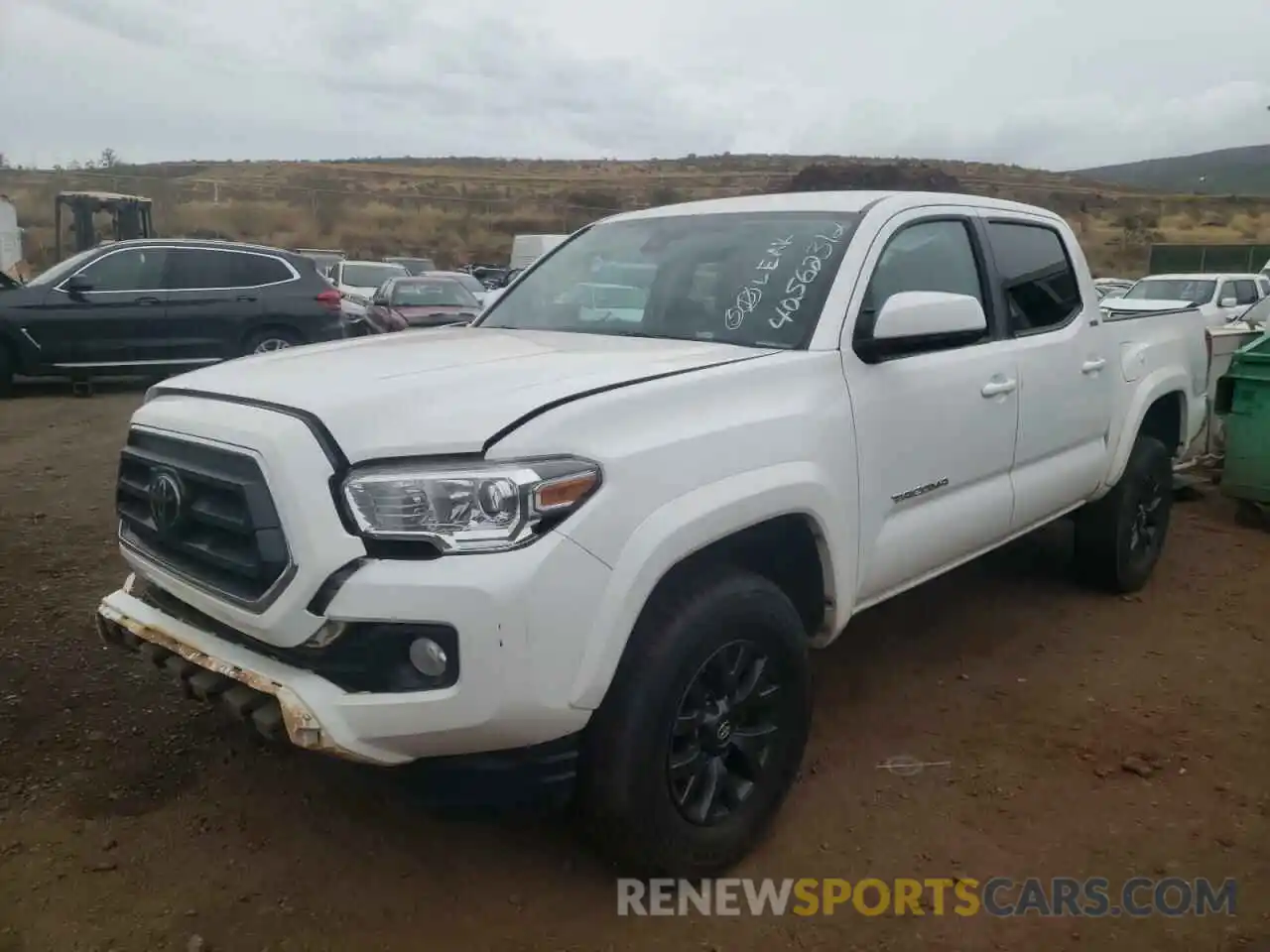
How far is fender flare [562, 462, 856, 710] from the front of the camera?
7.66ft

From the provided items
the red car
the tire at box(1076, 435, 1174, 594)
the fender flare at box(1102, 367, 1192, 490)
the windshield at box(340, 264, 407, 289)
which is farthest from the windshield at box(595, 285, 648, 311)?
the windshield at box(340, 264, 407, 289)

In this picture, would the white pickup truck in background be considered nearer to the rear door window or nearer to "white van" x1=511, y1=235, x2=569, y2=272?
"white van" x1=511, y1=235, x2=569, y2=272

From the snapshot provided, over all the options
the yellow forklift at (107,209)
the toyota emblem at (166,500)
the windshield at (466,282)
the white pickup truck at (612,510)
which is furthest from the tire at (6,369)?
the yellow forklift at (107,209)

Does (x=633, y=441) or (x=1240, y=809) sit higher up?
(x=633, y=441)

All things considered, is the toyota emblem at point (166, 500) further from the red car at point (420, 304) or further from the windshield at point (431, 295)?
the windshield at point (431, 295)

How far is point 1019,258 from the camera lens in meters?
4.30

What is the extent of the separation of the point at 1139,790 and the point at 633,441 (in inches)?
86.5

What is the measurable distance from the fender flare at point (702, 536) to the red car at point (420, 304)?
35.2 ft

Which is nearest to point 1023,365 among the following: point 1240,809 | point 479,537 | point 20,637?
point 1240,809

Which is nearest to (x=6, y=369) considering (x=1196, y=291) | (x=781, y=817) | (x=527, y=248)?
(x=781, y=817)

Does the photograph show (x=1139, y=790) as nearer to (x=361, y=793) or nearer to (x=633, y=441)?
(x=633, y=441)

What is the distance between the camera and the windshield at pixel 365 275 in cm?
1961

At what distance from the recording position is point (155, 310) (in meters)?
11.0

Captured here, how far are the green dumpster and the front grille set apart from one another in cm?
618
